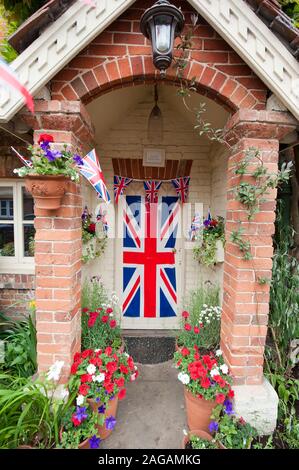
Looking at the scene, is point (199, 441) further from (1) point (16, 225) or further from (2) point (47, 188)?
(1) point (16, 225)

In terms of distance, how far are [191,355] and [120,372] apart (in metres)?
0.67

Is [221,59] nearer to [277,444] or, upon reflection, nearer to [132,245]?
[132,245]

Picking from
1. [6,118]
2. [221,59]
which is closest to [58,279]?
[6,118]

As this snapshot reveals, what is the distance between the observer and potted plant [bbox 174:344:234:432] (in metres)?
1.94

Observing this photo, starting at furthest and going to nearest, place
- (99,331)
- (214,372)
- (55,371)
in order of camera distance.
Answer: (99,331), (214,372), (55,371)

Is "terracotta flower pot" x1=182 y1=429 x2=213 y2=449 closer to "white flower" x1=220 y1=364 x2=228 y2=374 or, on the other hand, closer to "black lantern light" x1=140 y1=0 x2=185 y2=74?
"white flower" x1=220 y1=364 x2=228 y2=374

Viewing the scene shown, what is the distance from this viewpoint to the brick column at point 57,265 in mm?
1892

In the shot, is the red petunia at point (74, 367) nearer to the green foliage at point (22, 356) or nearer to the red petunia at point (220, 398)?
the green foliage at point (22, 356)

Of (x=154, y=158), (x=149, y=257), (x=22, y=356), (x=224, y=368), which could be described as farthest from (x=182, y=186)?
(x=22, y=356)

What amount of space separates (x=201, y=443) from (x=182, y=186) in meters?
2.89

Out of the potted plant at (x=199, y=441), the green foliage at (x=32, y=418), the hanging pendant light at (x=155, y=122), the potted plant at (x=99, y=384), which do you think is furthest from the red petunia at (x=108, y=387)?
the hanging pendant light at (x=155, y=122)

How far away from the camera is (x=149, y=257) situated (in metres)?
3.75

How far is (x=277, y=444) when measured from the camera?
198 cm

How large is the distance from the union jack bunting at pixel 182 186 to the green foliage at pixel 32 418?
2.76 metres
